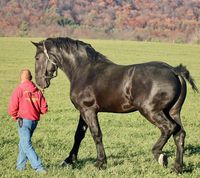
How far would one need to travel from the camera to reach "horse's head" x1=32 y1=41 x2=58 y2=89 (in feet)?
25.3

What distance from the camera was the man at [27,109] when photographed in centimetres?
659

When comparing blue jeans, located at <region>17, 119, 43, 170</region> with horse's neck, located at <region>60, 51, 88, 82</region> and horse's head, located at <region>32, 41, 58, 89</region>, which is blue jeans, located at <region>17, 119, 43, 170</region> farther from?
horse's neck, located at <region>60, 51, 88, 82</region>

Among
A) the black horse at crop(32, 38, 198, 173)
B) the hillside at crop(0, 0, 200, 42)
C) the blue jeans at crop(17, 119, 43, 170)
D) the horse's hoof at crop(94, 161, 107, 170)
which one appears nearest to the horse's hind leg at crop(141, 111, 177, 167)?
the black horse at crop(32, 38, 198, 173)

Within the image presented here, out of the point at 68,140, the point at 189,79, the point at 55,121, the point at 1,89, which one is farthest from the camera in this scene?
the point at 1,89

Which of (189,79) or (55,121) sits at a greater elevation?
(189,79)

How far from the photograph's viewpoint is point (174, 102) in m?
7.00

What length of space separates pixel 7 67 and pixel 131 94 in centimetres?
3118

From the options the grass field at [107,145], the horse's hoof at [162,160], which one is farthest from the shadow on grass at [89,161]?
the horse's hoof at [162,160]

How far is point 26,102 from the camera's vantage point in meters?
6.61

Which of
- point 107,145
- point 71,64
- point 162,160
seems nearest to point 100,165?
point 162,160

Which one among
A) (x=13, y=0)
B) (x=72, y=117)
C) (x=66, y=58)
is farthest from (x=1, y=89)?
(x=13, y=0)

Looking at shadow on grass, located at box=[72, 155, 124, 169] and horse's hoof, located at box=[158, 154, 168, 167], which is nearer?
horse's hoof, located at box=[158, 154, 168, 167]

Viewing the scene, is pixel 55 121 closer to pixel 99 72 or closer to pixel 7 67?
pixel 99 72

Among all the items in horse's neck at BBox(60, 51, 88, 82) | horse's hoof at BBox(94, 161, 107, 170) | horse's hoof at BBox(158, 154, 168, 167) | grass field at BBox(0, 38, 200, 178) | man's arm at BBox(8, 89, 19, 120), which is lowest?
grass field at BBox(0, 38, 200, 178)
